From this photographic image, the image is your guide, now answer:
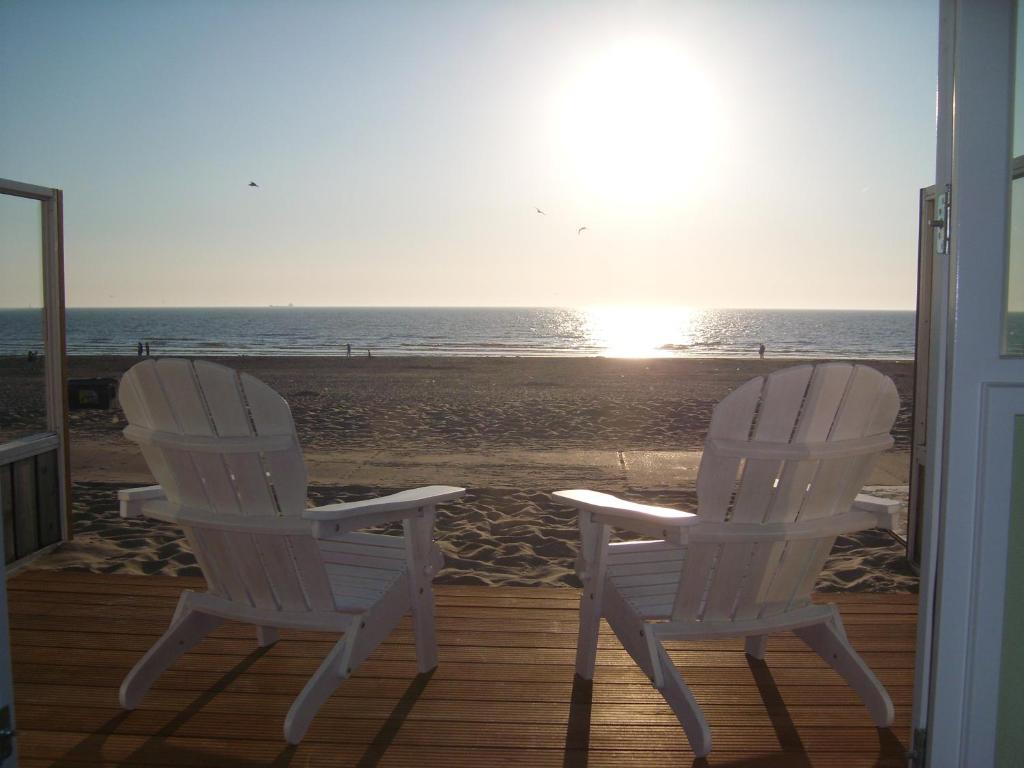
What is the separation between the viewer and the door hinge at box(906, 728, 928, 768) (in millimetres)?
1473

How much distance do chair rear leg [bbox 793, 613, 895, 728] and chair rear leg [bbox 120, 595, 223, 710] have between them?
173 cm

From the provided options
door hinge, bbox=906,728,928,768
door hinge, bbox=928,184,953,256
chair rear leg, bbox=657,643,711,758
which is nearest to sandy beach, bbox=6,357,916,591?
chair rear leg, bbox=657,643,711,758

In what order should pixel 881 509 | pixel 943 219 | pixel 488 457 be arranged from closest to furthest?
pixel 943 219
pixel 881 509
pixel 488 457

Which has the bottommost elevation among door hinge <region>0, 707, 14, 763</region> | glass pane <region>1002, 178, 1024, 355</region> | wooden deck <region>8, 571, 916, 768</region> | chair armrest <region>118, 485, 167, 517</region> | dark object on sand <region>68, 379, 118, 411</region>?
wooden deck <region>8, 571, 916, 768</region>

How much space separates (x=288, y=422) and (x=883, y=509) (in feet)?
5.03

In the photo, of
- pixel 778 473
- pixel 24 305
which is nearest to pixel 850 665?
pixel 778 473

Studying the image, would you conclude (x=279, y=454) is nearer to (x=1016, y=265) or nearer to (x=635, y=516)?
(x=635, y=516)

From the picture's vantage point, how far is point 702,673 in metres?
2.24

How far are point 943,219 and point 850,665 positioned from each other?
4.00 feet

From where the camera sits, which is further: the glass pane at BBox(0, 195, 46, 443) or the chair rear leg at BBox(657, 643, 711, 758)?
the glass pane at BBox(0, 195, 46, 443)

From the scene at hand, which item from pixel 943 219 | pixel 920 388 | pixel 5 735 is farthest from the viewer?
pixel 920 388

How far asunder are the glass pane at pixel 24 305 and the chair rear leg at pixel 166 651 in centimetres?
165

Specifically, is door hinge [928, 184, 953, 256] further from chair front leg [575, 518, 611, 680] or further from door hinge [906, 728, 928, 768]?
chair front leg [575, 518, 611, 680]

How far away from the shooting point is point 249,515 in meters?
1.86
